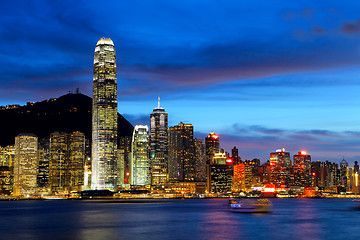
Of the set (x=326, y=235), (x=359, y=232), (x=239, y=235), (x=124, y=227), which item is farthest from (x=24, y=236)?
(x=359, y=232)

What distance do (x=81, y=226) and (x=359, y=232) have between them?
69.8 meters

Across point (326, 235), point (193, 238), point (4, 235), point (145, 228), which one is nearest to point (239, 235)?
point (193, 238)

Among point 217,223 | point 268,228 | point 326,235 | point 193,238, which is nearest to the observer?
point 193,238

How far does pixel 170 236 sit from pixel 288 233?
27957mm

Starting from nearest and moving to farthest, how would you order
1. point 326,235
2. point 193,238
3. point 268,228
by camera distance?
point 193,238
point 326,235
point 268,228

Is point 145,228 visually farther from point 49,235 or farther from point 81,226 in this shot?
point 49,235

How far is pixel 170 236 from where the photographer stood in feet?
373

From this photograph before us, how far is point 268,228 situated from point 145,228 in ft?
103

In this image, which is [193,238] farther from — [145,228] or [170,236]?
[145,228]

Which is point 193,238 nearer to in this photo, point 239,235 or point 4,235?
point 239,235

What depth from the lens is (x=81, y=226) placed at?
137m

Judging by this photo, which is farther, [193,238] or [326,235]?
[326,235]

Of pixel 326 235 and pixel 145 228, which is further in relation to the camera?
pixel 145 228

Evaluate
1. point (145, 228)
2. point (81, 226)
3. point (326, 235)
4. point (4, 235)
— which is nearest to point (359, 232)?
point (326, 235)
